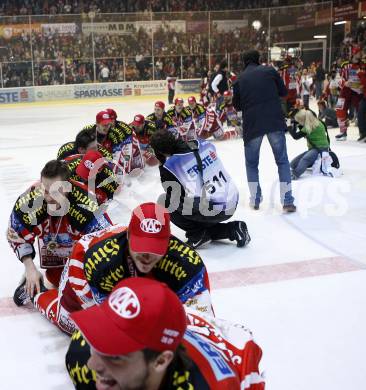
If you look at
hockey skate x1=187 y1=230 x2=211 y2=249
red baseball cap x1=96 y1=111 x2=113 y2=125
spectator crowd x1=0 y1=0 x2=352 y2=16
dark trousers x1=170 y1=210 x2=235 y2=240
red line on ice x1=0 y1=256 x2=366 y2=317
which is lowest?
red line on ice x1=0 y1=256 x2=366 y2=317

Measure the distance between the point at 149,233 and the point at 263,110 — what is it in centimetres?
319

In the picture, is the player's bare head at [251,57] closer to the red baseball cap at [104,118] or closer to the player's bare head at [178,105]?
the red baseball cap at [104,118]

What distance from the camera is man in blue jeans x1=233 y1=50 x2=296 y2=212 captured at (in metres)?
4.89

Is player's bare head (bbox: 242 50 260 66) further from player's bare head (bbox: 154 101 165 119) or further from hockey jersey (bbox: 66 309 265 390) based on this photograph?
hockey jersey (bbox: 66 309 265 390)

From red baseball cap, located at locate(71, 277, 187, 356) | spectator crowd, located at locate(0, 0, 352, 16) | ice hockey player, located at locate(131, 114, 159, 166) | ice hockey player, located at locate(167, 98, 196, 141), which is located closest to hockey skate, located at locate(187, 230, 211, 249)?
red baseball cap, located at locate(71, 277, 187, 356)

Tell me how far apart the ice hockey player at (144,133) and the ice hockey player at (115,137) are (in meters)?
0.79

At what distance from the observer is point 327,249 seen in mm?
4008

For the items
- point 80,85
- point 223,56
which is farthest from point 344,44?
point 80,85

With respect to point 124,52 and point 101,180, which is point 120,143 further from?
point 124,52

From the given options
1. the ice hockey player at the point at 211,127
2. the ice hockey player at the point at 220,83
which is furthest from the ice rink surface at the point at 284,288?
the ice hockey player at the point at 220,83

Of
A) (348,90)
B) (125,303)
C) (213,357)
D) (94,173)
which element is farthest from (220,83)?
(125,303)

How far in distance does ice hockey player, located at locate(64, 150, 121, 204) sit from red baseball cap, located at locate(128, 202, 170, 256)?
221cm

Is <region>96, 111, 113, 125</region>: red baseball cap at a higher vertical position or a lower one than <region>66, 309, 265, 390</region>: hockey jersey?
higher

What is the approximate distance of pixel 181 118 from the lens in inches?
329
